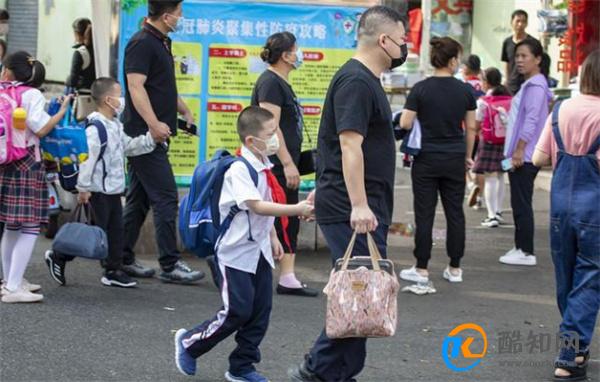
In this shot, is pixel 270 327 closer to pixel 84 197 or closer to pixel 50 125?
pixel 84 197

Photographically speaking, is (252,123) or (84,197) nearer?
(252,123)

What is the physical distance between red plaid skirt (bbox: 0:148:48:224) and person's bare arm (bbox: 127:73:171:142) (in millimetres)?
850

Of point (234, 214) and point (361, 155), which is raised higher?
point (361, 155)

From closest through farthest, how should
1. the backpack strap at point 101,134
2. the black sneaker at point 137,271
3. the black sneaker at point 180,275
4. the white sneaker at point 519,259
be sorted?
the backpack strap at point 101,134 → the black sneaker at point 180,275 → the black sneaker at point 137,271 → the white sneaker at point 519,259

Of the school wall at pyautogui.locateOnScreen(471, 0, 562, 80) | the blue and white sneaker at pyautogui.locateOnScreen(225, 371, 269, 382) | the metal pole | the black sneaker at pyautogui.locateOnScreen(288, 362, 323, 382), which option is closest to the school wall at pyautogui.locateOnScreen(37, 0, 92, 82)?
the metal pole

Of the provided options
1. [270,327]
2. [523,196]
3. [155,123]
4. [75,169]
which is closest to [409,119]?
[523,196]

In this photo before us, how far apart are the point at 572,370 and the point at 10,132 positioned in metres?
3.72

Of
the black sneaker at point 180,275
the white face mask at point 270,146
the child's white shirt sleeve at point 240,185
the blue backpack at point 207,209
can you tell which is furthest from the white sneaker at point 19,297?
the white face mask at point 270,146

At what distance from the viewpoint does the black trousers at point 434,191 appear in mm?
7918

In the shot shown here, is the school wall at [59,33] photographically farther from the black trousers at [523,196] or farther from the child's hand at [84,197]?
the black trousers at [523,196]

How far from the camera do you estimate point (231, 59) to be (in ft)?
28.9

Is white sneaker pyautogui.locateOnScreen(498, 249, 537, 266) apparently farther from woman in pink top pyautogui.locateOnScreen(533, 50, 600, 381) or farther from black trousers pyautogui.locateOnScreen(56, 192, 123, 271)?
black trousers pyautogui.locateOnScreen(56, 192, 123, 271)

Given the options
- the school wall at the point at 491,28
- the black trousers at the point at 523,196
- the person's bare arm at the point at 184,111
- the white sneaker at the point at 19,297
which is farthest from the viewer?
the school wall at the point at 491,28

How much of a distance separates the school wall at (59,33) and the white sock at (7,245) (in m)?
4.47
